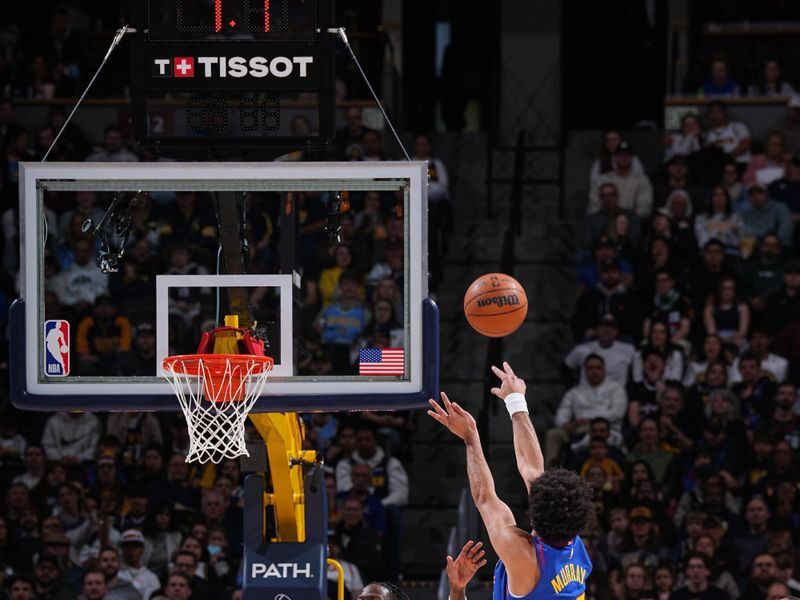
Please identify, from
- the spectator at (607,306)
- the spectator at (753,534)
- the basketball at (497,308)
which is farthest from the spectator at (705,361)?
the basketball at (497,308)

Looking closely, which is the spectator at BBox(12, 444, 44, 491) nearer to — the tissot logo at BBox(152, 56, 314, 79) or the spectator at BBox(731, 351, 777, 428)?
the spectator at BBox(731, 351, 777, 428)

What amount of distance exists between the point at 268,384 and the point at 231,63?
153 cm

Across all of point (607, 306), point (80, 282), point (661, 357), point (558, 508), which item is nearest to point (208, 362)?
point (558, 508)

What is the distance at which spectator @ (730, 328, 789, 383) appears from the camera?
12758 mm

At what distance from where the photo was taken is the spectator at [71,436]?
42.0 ft

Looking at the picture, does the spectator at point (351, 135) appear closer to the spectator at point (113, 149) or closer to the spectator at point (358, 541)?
the spectator at point (113, 149)

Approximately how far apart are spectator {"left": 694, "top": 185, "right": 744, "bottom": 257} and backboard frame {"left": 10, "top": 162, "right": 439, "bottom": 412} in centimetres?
712

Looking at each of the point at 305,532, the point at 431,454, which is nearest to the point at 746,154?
the point at 431,454

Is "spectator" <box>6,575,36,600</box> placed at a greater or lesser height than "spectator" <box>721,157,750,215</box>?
lesser

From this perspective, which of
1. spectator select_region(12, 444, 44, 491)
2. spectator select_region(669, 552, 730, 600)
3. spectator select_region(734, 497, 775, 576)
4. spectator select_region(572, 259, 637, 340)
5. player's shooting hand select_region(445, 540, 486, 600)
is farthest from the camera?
spectator select_region(572, 259, 637, 340)

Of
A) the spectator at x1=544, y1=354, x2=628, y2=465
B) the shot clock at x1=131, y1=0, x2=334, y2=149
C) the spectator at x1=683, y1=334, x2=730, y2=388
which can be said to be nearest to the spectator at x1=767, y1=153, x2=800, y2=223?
the spectator at x1=683, y1=334, x2=730, y2=388

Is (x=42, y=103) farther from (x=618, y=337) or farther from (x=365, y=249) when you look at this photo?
(x=618, y=337)

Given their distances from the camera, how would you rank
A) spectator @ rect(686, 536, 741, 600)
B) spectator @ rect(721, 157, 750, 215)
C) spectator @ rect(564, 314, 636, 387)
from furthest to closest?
spectator @ rect(721, 157, 750, 215)
spectator @ rect(564, 314, 636, 387)
spectator @ rect(686, 536, 741, 600)

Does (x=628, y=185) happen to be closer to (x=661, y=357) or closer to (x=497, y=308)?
(x=661, y=357)
